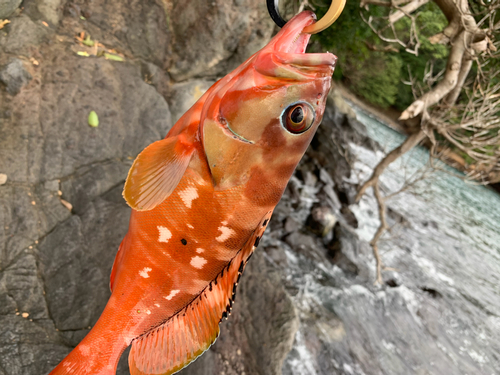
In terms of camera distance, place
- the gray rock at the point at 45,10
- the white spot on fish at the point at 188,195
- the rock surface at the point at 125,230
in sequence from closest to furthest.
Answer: the white spot on fish at the point at 188,195 → the rock surface at the point at 125,230 → the gray rock at the point at 45,10

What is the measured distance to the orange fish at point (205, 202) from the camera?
1008 millimetres

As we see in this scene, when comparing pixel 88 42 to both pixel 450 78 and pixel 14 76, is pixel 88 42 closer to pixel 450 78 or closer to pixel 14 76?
pixel 14 76

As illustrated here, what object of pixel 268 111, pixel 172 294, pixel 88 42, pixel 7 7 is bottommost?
pixel 172 294

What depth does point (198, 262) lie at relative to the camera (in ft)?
4.15

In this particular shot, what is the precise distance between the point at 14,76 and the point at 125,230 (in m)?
1.69

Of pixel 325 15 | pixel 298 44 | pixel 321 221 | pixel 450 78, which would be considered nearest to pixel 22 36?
pixel 298 44

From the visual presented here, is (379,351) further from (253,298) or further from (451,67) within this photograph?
(451,67)

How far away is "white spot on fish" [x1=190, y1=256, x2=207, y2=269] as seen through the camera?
4.10ft

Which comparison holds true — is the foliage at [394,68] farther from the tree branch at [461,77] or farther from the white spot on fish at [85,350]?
the white spot on fish at [85,350]

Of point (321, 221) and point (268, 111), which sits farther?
point (321, 221)

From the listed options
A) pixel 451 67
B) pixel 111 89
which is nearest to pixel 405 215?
pixel 451 67

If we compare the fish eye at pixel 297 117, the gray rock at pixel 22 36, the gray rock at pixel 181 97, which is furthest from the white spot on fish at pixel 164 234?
the gray rock at pixel 181 97

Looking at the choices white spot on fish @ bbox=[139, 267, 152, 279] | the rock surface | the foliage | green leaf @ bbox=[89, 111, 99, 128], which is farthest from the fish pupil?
the foliage

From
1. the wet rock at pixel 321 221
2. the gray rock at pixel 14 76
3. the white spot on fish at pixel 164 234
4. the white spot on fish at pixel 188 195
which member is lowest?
the wet rock at pixel 321 221
